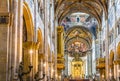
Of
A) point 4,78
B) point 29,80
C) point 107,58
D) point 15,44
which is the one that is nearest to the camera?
point 4,78

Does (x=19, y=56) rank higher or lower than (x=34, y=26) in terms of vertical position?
lower

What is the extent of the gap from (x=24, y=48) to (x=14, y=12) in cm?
694

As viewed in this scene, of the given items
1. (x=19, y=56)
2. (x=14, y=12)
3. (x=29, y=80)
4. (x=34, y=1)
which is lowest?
(x=29, y=80)

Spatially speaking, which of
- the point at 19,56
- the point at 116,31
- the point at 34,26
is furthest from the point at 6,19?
the point at 116,31

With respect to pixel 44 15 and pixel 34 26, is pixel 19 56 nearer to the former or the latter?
pixel 34 26

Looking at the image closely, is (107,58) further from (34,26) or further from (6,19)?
(6,19)

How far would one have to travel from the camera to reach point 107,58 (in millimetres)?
48469

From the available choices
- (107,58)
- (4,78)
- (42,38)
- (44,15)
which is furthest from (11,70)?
(107,58)

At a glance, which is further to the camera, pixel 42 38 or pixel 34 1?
pixel 42 38

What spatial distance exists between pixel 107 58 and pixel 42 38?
2160 centimetres

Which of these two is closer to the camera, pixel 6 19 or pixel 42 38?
pixel 6 19

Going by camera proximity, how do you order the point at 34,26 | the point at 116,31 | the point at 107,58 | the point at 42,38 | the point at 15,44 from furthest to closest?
the point at 107,58
the point at 116,31
the point at 42,38
the point at 34,26
the point at 15,44

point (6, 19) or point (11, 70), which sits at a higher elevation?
point (6, 19)

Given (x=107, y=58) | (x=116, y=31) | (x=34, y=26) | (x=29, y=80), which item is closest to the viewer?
(x=29, y=80)
